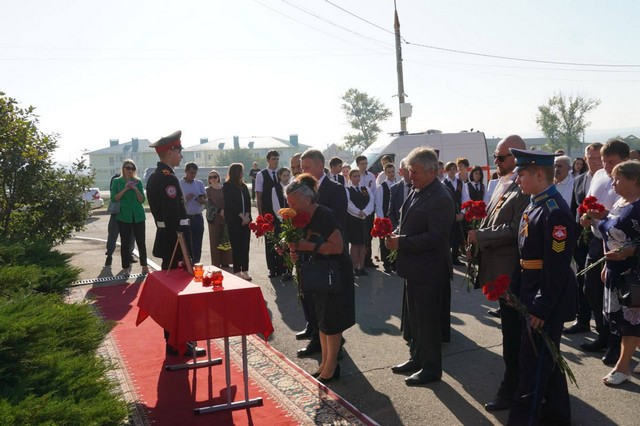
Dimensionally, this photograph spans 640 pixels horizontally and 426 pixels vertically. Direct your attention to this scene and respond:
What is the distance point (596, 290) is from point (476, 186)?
20.3ft

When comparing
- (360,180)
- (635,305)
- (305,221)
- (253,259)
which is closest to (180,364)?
(305,221)

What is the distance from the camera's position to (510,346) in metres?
4.97

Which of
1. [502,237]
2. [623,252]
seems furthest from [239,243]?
[623,252]

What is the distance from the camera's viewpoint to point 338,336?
569 cm

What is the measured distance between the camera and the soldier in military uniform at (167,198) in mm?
6812

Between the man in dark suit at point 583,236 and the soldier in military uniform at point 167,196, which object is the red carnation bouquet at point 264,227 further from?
the man in dark suit at point 583,236

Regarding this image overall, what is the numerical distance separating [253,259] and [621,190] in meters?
8.93

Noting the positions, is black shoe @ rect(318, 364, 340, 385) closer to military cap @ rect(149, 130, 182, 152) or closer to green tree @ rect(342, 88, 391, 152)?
military cap @ rect(149, 130, 182, 152)

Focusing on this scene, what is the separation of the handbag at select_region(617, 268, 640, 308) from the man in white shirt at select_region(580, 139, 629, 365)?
78cm

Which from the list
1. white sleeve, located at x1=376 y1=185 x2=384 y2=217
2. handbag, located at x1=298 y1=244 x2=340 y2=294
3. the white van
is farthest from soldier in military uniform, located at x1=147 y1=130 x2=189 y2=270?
the white van

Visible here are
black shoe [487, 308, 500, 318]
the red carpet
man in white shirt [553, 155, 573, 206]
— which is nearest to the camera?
the red carpet

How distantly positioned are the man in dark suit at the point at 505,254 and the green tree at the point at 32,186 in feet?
26.0

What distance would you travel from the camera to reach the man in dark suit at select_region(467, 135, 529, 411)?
496cm

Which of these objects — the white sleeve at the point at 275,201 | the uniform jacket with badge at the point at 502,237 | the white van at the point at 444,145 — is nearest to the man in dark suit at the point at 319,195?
the uniform jacket with badge at the point at 502,237
